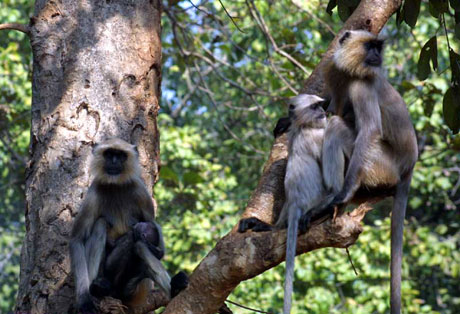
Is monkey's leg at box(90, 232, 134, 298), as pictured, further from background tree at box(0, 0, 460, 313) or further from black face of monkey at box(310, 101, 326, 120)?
background tree at box(0, 0, 460, 313)

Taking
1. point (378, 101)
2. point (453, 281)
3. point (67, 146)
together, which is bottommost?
point (453, 281)

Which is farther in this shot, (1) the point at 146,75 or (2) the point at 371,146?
(1) the point at 146,75

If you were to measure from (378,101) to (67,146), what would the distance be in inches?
67.1

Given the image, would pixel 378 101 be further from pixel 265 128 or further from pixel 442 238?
pixel 265 128

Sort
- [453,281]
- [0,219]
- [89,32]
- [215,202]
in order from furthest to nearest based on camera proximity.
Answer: [0,219]
[453,281]
[215,202]
[89,32]

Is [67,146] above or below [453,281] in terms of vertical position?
above

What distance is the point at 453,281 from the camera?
39.0ft

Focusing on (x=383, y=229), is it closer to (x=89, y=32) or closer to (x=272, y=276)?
(x=272, y=276)

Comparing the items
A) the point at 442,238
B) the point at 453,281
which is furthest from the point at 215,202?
the point at 453,281

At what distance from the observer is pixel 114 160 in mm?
3850

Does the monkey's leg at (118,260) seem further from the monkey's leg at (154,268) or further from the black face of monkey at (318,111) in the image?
the black face of monkey at (318,111)

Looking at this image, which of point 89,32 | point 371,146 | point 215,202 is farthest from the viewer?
point 215,202

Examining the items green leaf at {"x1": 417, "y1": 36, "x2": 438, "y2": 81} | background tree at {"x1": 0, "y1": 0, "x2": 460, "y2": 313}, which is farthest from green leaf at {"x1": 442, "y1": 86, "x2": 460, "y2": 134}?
background tree at {"x1": 0, "y1": 0, "x2": 460, "y2": 313}

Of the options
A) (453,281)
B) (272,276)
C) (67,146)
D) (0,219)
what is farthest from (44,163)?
(0,219)
